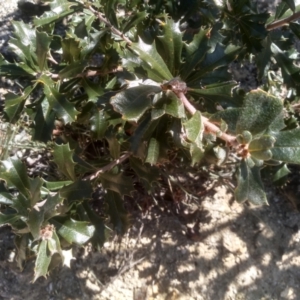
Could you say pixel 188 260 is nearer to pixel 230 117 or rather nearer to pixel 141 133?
pixel 141 133

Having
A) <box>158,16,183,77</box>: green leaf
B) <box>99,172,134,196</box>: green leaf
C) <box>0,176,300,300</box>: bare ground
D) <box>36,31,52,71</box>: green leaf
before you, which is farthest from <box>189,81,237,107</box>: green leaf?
<box>0,176,300,300</box>: bare ground

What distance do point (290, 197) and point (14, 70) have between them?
1.66 meters

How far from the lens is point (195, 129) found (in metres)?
1.46

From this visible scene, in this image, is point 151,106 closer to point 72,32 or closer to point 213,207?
point 72,32

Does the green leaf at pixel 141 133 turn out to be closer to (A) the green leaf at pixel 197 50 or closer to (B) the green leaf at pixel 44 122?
(A) the green leaf at pixel 197 50

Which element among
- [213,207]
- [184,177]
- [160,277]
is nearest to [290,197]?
[213,207]

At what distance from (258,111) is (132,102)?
385 millimetres

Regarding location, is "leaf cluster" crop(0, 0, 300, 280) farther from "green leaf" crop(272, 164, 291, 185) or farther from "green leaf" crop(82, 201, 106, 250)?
"green leaf" crop(272, 164, 291, 185)

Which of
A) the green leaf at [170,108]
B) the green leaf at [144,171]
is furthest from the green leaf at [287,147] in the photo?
the green leaf at [144,171]

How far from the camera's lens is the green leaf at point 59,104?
1830 millimetres

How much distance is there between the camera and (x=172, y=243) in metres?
2.57

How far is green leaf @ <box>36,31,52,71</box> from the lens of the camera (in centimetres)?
178

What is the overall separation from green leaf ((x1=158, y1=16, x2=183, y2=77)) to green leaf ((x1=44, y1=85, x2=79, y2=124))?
0.41m

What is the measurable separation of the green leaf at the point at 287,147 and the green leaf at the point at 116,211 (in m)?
0.79
